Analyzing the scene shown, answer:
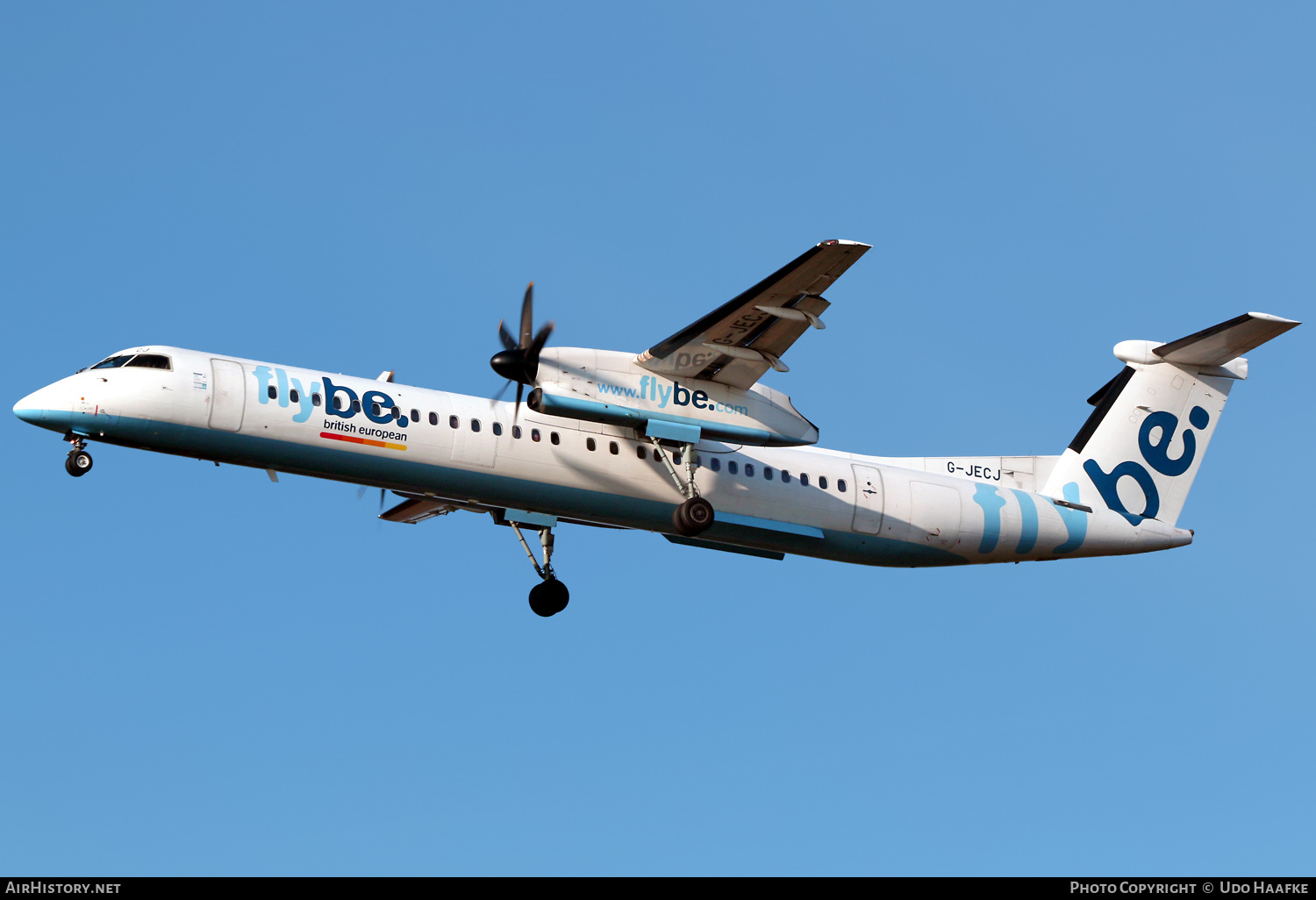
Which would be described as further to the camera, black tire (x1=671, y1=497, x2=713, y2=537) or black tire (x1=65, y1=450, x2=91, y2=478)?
black tire (x1=671, y1=497, x2=713, y2=537)

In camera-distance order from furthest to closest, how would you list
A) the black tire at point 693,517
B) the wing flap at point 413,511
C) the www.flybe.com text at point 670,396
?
1. the wing flap at point 413,511
2. the black tire at point 693,517
3. the www.flybe.com text at point 670,396

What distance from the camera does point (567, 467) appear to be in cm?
2175

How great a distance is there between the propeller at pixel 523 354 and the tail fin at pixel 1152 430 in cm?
1018

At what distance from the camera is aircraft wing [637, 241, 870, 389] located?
64.8 ft

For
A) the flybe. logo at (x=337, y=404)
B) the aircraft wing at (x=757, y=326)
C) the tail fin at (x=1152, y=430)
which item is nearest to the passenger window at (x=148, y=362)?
the flybe. logo at (x=337, y=404)

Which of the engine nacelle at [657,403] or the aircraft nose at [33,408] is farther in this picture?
the engine nacelle at [657,403]

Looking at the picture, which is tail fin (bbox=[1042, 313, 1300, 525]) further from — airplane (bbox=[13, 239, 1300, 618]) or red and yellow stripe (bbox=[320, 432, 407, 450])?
red and yellow stripe (bbox=[320, 432, 407, 450])

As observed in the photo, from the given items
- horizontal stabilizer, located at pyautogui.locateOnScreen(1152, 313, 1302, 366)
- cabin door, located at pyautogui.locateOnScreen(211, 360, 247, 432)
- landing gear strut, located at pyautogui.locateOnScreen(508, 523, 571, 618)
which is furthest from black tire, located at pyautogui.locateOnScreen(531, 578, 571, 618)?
horizontal stabilizer, located at pyautogui.locateOnScreen(1152, 313, 1302, 366)

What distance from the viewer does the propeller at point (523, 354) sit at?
67.5 feet

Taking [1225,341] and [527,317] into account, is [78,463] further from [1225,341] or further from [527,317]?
[1225,341]

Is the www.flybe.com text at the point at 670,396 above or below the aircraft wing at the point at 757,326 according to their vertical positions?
below

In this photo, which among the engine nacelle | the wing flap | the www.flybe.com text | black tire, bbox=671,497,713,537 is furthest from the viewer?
the wing flap

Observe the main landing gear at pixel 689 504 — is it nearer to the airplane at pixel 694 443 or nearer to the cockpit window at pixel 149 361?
the airplane at pixel 694 443

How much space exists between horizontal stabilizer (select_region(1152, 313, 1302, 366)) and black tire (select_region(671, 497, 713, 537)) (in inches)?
381
